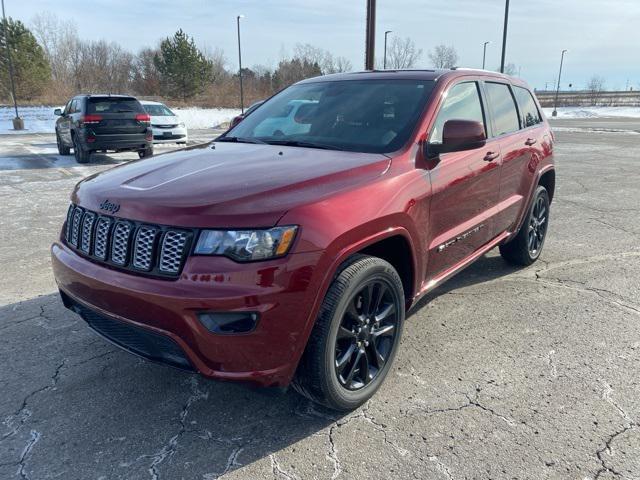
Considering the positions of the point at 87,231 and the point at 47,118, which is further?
the point at 47,118

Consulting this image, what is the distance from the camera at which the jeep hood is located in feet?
7.34

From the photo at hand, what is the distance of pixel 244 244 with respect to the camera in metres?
2.19

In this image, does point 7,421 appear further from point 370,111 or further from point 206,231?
point 370,111

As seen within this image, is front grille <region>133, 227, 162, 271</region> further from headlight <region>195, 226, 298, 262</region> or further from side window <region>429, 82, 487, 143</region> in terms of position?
side window <region>429, 82, 487, 143</region>

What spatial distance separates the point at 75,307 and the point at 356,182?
1728 millimetres

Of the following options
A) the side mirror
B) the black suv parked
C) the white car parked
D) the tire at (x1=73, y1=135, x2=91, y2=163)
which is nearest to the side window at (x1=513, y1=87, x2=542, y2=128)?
the side mirror

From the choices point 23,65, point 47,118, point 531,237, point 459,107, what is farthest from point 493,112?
point 23,65

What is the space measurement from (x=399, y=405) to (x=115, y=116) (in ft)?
38.7

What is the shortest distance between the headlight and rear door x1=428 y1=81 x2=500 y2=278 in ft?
4.17

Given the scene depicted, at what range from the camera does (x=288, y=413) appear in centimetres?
276

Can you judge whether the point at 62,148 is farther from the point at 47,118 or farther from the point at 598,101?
the point at 598,101

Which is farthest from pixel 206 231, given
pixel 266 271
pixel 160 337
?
pixel 160 337

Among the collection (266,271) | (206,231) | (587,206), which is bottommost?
(587,206)

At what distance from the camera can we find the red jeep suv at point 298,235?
220 cm
